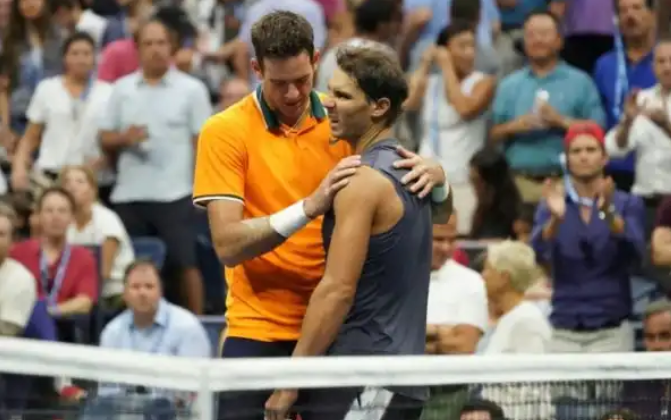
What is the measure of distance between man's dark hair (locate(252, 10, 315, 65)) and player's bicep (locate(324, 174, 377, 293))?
546 millimetres

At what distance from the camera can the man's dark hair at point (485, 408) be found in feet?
18.7

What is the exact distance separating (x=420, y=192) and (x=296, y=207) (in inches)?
16.2

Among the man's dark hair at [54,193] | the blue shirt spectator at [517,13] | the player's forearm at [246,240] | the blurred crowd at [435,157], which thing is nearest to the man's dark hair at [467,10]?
the blurred crowd at [435,157]

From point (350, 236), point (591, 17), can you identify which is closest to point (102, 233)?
point (591, 17)

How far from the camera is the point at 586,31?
12.1m

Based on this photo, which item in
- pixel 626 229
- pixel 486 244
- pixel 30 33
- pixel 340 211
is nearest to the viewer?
pixel 340 211

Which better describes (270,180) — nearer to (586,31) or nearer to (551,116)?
(551,116)

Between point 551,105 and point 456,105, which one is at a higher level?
point 456,105

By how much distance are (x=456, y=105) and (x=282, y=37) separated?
5871 millimetres

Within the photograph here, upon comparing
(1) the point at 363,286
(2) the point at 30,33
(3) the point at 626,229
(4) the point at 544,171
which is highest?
(2) the point at 30,33

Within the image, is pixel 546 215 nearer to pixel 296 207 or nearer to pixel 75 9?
pixel 296 207

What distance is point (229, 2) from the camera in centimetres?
1378

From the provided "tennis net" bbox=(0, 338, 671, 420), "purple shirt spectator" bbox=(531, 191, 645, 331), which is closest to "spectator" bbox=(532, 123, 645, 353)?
"purple shirt spectator" bbox=(531, 191, 645, 331)

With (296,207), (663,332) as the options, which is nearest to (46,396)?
(296,207)
